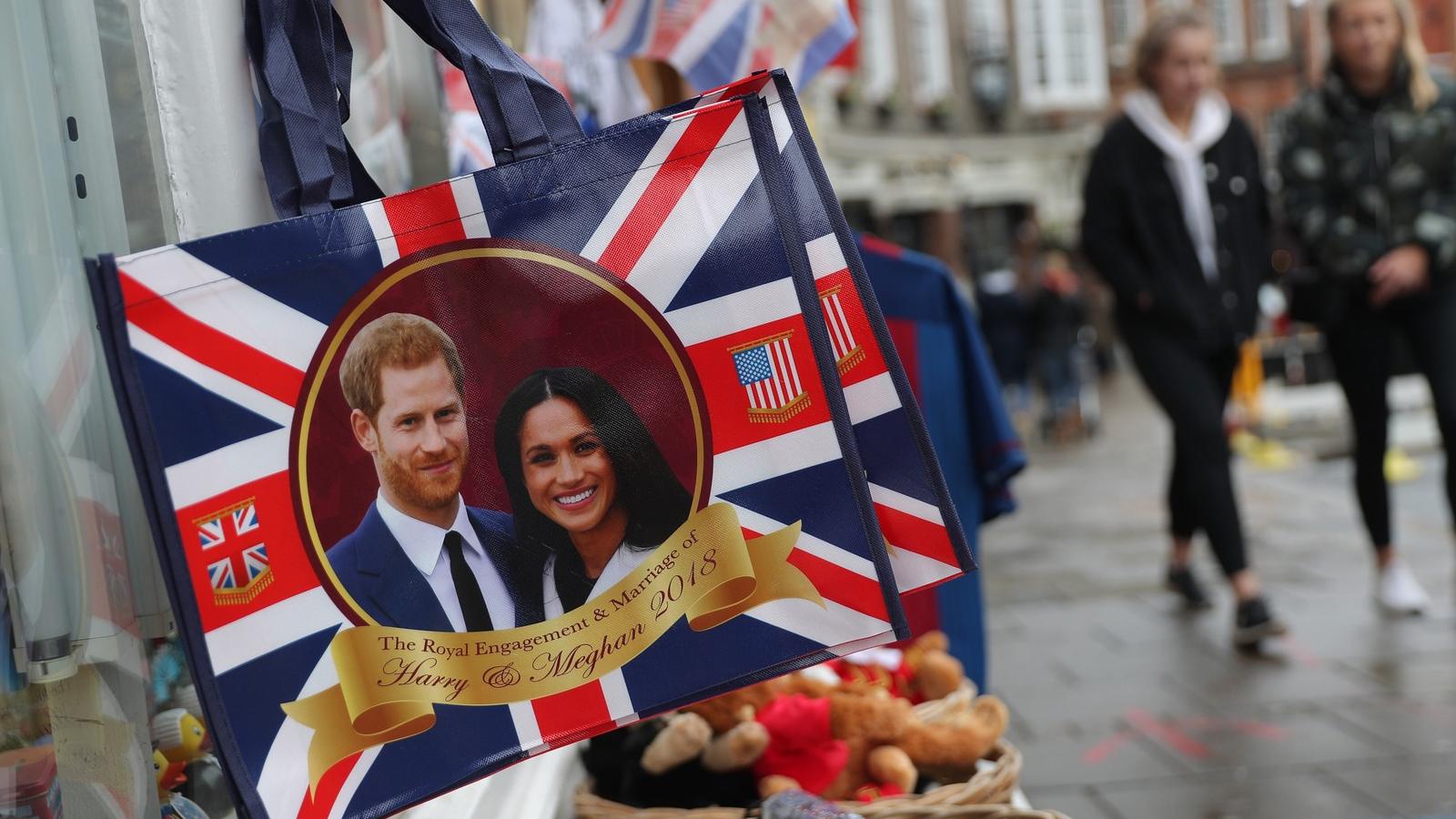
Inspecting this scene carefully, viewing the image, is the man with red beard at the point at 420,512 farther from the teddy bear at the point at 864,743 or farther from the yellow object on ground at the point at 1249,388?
the yellow object on ground at the point at 1249,388

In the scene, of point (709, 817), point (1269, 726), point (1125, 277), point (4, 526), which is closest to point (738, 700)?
point (709, 817)

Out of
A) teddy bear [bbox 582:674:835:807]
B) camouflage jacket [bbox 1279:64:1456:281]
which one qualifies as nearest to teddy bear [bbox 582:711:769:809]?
teddy bear [bbox 582:674:835:807]

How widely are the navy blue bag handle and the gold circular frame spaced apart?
11 cm

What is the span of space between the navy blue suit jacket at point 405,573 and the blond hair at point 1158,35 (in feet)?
12.6

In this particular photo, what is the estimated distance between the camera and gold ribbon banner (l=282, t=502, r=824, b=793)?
112 cm

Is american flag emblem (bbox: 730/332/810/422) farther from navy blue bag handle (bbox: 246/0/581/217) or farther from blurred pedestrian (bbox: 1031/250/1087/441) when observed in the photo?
blurred pedestrian (bbox: 1031/250/1087/441)

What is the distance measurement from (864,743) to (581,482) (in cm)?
102

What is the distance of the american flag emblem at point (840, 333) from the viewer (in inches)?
49.4

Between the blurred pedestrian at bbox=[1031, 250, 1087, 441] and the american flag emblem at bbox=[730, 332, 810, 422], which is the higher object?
the american flag emblem at bbox=[730, 332, 810, 422]

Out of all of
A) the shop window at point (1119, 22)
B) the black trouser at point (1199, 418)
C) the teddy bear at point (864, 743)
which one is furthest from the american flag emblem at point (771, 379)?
the shop window at point (1119, 22)

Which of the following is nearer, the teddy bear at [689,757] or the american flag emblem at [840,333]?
the american flag emblem at [840,333]

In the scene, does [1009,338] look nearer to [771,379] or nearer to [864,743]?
[864,743]

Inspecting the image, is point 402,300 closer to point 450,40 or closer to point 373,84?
point 450,40

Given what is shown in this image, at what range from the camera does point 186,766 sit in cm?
127
